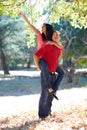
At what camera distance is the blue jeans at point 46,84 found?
7160 mm

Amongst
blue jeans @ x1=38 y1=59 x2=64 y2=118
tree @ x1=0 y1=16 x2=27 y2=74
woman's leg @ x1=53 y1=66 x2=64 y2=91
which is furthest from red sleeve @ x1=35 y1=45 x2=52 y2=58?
tree @ x1=0 y1=16 x2=27 y2=74

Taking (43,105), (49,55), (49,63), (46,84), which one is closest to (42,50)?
(49,55)

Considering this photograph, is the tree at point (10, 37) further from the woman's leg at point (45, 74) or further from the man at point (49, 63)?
the woman's leg at point (45, 74)

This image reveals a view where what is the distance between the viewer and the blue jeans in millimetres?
7160

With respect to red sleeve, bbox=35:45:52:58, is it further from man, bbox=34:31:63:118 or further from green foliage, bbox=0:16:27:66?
green foliage, bbox=0:16:27:66

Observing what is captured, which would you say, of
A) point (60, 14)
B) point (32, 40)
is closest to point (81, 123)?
point (32, 40)

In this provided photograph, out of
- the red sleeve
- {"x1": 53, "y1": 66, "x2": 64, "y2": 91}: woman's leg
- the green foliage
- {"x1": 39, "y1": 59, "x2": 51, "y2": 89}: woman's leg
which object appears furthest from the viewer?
the green foliage

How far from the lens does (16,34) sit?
159 feet

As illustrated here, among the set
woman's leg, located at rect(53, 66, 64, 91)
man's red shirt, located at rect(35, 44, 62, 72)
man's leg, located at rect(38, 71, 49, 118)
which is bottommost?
man's leg, located at rect(38, 71, 49, 118)

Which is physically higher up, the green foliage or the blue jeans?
the blue jeans

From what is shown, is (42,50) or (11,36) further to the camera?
(11,36)

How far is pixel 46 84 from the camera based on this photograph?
7.18 meters

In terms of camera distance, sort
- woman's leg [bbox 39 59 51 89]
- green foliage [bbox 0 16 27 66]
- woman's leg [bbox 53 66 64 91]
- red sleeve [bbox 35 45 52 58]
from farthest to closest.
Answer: green foliage [bbox 0 16 27 66] < woman's leg [bbox 53 66 64 91] < red sleeve [bbox 35 45 52 58] < woman's leg [bbox 39 59 51 89]

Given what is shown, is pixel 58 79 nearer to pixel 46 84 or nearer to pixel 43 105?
pixel 46 84
